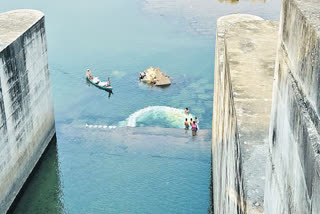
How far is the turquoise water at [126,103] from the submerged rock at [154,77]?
1.07ft

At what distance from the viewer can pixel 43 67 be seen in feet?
59.8

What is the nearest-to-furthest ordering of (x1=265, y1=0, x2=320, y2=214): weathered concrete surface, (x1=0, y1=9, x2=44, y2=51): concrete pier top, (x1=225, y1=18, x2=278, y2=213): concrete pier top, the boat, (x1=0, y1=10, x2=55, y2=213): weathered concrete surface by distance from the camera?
(x1=265, y1=0, x2=320, y2=214): weathered concrete surface
(x1=225, y1=18, x2=278, y2=213): concrete pier top
(x1=0, y1=10, x2=55, y2=213): weathered concrete surface
(x1=0, y1=9, x2=44, y2=51): concrete pier top
the boat

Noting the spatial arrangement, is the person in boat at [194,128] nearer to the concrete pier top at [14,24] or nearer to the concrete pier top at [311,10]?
the concrete pier top at [14,24]

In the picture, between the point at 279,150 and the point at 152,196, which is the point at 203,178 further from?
the point at 279,150

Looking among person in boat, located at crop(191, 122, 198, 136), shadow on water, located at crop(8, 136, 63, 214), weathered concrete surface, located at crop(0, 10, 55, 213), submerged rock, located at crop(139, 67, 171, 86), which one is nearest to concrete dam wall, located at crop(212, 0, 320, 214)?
weathered concrete surface, located at crop(0, 10, 55, 213)

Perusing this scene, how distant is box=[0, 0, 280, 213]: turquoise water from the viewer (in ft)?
52.0

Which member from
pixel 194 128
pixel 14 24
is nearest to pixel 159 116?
pixel 194 128

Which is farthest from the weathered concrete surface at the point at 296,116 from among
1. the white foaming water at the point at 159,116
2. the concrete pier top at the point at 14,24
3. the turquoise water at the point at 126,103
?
the white foaming water at the point at 159,116

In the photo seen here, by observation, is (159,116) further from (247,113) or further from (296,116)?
(296,116)

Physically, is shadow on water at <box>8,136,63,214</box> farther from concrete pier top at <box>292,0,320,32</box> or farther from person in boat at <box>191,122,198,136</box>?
concrete pier top at <box>292,0,320,32</box>

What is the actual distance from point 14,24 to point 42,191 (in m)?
5.99

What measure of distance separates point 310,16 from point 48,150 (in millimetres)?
16207

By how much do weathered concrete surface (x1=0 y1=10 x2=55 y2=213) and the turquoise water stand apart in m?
0.86

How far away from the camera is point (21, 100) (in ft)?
52.0
